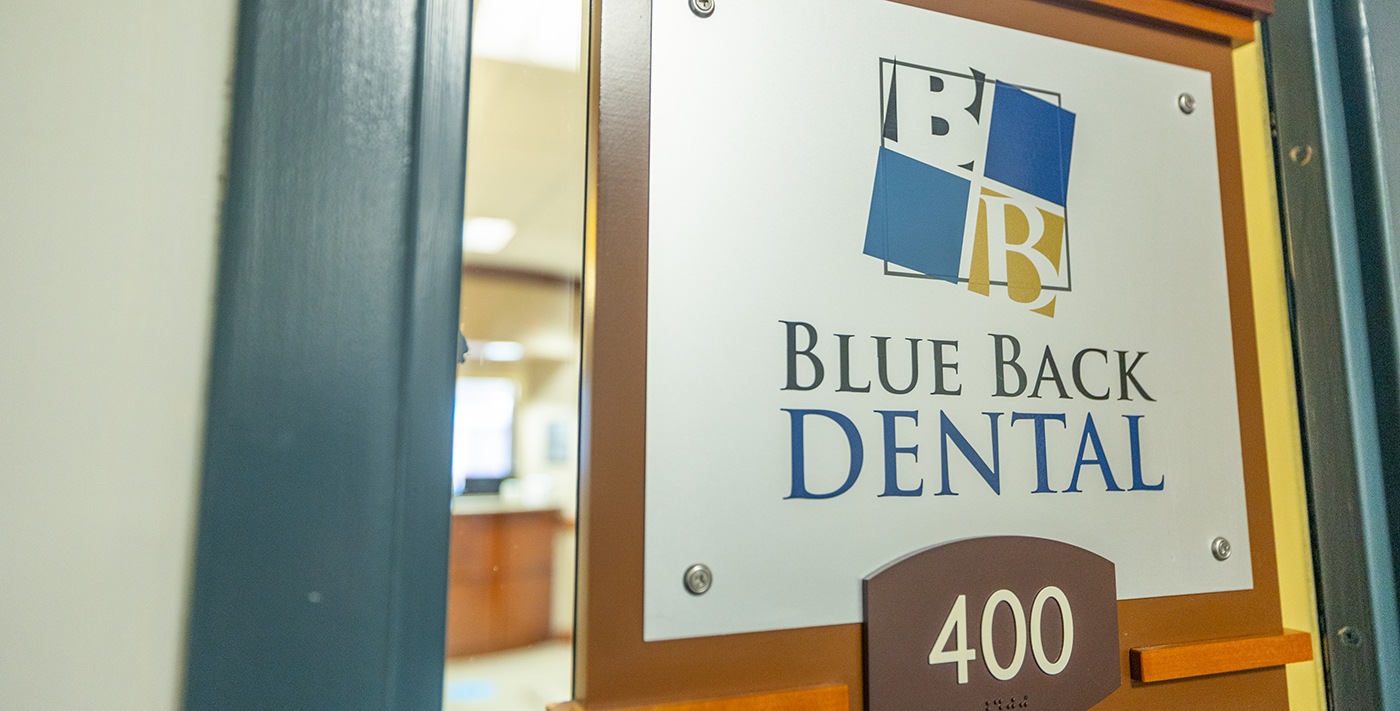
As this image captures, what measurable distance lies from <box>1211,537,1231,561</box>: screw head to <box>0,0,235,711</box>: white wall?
0.90 meters

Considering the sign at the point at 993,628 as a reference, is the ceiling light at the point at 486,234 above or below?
above

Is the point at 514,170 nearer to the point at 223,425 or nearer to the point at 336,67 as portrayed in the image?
the point at 336,67

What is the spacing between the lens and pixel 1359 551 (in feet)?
2.82

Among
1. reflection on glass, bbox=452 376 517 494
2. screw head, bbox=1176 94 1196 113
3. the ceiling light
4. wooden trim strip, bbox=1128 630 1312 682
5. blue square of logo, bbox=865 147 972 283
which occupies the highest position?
screw head, bbox=1176 94 1196 113

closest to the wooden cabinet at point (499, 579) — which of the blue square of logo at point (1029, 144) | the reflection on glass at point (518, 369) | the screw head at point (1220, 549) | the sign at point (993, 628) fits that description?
the reflection on glass at point (518, 369)

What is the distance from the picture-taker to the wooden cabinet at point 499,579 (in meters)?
0.59

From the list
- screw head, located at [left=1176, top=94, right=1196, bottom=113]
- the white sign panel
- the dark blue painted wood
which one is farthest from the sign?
screw head, located at [left=1176, top=94, right=1196, bottom=113]

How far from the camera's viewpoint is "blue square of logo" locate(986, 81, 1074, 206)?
80 centimetres

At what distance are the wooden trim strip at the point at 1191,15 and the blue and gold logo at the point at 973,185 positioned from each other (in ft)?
0.49

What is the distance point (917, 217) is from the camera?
75cm

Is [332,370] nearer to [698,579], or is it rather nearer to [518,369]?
[518,369]

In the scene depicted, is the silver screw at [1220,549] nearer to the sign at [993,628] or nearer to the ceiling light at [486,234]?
the sign at [993,628]

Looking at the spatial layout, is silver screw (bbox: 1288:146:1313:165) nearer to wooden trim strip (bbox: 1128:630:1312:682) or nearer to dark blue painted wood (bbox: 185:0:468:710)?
wooden trim strip (bbox: 1128:630:1312:682)

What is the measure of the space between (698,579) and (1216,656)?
1.77 ft
